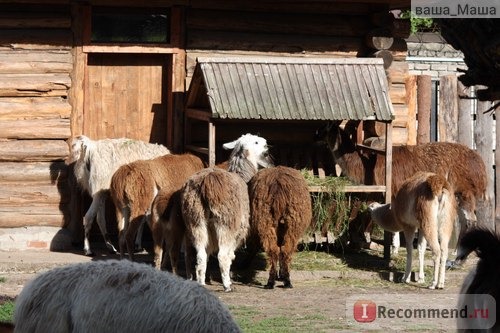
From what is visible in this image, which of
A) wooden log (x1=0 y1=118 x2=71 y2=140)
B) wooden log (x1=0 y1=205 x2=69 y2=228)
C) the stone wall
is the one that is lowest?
wooden log (x1=0 y1=205 x2=69 y2=228)

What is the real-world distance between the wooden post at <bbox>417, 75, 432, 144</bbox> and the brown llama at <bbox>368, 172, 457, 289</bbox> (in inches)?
116

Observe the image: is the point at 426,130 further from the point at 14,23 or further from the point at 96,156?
the point at 14,23

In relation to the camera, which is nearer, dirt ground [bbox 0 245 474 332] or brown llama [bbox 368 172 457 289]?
dirt ground [bbox 0 245 474 332]

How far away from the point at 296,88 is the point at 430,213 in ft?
8.12

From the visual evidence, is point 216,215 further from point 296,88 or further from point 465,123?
point 465,123

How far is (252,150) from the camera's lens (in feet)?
41.9

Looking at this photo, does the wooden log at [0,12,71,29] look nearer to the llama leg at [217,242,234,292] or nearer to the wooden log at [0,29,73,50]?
the wooden log at [0,29,73,50]

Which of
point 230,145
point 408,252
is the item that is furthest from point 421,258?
point 230,145

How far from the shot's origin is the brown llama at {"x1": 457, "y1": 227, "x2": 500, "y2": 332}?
231 inches

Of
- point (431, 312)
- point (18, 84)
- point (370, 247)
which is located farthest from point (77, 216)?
point (431, 312)

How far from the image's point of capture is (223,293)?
11.5 metres

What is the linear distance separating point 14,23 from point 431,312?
21.5 ft

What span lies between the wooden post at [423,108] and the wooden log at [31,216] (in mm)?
5367

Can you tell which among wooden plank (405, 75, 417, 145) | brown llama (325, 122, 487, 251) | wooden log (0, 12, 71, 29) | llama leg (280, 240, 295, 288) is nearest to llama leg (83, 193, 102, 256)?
wooden log (0, 12, 71, 29)
